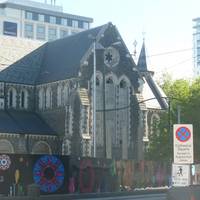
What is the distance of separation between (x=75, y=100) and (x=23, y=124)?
5528 mm

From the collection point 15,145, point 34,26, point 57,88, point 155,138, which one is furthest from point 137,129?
point 34,26

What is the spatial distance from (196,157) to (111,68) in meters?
12.9

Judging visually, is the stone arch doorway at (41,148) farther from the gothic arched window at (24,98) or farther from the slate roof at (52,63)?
the slate roof at (52,63)

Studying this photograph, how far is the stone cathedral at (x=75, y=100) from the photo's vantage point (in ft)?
178

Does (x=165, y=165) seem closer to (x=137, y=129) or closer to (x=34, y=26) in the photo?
(x=137, y=129)

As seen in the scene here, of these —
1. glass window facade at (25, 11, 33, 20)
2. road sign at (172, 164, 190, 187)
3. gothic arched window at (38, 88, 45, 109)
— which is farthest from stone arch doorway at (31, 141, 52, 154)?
glass window facade at (25, 11, 33, 20)

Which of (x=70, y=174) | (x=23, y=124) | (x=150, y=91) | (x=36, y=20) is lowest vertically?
(x=70, y=174)

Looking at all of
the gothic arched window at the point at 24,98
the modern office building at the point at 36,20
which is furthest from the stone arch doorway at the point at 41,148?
the modern office building at the point at 36,20

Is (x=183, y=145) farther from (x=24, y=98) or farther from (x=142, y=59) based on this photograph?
(x=142, y=59)

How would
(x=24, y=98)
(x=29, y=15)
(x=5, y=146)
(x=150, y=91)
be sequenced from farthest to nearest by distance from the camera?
1. (x=29, y=15)
2. (x=150, y=91)
3. (x=24, y=98)
4. (x=5, y=146)

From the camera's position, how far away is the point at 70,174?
121ft

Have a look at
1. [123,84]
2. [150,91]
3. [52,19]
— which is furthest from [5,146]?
[52,19]

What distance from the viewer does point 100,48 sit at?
5366cm

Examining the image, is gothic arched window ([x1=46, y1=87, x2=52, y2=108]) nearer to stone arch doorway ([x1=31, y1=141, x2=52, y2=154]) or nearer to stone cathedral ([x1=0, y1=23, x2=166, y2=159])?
stone cathedral ([x1=0, y1=23, x2=166, y2=159])
